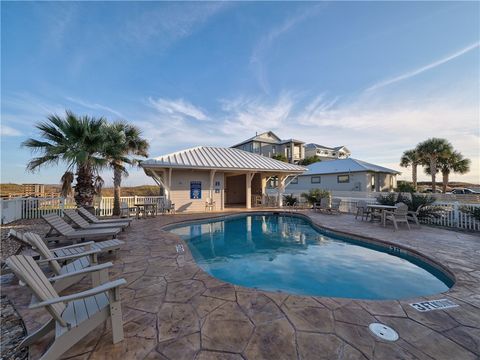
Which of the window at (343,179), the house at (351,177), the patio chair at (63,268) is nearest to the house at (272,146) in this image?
the house at (351,177)

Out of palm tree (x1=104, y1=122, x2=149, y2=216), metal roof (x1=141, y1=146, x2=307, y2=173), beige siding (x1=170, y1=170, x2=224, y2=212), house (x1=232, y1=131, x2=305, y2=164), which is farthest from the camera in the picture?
house (x1=232, y1=131, x2=305, y2=164)

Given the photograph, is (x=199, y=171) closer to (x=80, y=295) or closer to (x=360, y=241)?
(x=360, y=241)

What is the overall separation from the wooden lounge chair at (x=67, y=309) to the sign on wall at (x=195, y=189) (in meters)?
11.8

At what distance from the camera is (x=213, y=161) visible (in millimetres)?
13672

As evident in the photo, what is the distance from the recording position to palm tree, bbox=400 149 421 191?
2589cm

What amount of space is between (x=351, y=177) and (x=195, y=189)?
711 inches

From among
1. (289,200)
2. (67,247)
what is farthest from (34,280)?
(289,200)

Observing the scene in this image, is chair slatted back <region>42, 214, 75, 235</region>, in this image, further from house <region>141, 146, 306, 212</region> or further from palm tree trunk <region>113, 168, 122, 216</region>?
palm tree trunk <region>113, 168, 122, 216</region>

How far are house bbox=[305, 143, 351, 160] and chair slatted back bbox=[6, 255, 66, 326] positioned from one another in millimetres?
44549

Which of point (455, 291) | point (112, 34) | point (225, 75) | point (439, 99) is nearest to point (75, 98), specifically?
point (112, 34)

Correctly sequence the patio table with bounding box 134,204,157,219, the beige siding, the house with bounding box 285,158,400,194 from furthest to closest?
the house with bounding box 285,158,400,194, the beige siding, the patio table with bounding box 134,204,157,219

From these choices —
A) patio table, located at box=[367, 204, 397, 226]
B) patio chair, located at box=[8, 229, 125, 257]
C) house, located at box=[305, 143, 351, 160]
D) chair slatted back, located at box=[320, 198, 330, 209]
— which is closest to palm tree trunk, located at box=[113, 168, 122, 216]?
patio chair, located at box=[8, 229, 125, 257]

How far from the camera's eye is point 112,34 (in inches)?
343

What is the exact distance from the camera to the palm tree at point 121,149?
10.9 m
